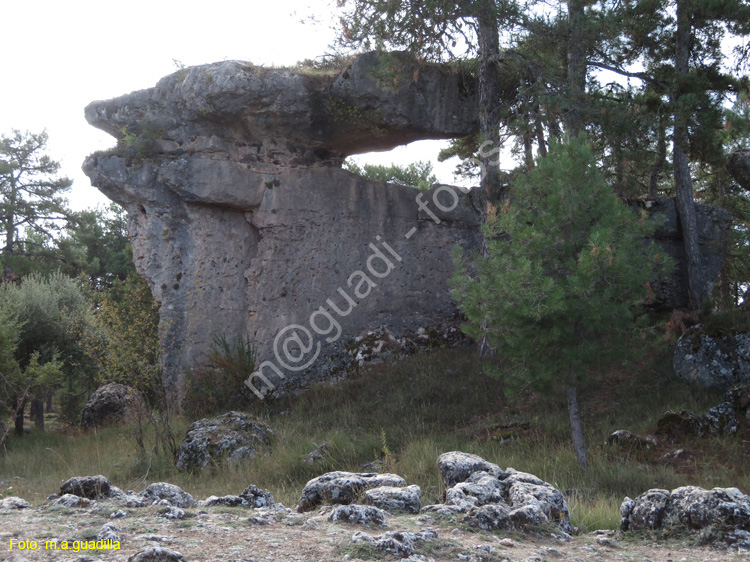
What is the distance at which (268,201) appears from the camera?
12.1m

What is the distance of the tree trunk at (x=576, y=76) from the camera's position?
400 inches

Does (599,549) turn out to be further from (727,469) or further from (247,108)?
(247,108)

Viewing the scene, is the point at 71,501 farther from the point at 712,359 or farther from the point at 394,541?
the point at 712,359

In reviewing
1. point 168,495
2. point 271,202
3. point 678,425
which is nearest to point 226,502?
point 168,495

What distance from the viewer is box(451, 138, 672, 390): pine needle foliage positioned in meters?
6.86

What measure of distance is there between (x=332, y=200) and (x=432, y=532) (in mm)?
9663

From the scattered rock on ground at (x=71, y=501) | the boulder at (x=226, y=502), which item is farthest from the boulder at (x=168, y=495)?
the scattered rock on ground at (x=71, y=501)

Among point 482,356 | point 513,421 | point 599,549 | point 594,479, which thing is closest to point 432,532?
point 599,549

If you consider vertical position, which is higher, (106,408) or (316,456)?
(316,456)

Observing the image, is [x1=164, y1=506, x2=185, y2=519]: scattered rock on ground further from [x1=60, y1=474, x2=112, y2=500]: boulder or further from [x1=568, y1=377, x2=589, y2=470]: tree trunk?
[x1=568, y1=377, x2=589, y2=470]: tree trunk

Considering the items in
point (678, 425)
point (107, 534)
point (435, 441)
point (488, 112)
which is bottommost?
point (435, 441)

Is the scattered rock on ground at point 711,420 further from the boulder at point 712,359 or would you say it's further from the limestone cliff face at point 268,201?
the limestone cliff face at point 268,201

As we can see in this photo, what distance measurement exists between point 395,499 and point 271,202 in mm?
8753

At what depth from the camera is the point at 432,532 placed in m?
3.47
